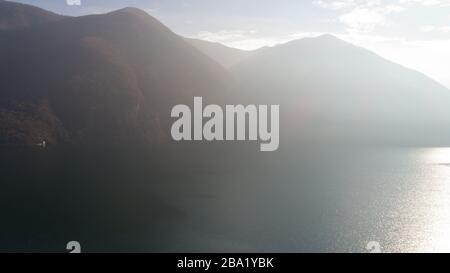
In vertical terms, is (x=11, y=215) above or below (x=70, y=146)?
below

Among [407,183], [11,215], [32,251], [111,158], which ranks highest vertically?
[111,158]

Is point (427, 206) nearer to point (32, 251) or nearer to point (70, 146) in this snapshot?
point (32, 251)

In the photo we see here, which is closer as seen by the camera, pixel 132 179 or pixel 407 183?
pixel 132 179

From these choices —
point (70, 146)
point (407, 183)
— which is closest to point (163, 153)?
point (70, 146)
